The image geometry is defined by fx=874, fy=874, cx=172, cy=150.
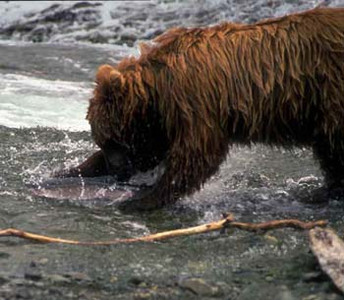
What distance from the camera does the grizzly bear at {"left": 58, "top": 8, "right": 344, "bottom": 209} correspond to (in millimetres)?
5270

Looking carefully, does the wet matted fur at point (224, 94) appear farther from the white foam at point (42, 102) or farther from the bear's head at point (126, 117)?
the white foam at point (42, 102)

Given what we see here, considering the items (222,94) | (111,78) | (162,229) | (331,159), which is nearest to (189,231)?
(162,229)

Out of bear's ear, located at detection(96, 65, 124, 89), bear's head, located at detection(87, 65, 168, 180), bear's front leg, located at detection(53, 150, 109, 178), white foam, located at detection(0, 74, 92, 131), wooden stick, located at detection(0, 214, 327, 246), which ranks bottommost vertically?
white foam, located at detection(0, 74, 92, 131)

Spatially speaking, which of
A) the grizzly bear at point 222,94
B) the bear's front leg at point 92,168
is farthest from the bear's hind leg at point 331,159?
the bear's front leg at point 92,168

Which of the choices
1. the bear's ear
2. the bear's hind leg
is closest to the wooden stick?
the bear's hind leg

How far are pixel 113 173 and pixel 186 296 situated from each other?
1.96m

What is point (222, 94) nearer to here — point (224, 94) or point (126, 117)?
point (224, 94)

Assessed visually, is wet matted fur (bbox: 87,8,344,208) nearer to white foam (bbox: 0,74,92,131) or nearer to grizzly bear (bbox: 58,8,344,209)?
grizzly bear (bbox: 58,8,344,209)

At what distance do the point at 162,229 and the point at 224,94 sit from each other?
0.91 meters

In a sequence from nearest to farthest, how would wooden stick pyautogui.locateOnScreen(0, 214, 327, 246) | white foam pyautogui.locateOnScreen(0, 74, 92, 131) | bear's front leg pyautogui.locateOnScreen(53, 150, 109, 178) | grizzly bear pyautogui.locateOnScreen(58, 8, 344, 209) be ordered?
wooden stick pyautogui.locateOnScreen(0, 214, 327, 246)
grizzly bear pyautogui.locateOnScreen(58, 8, 344, 209)
bear's front leg pyautogui.locateOnScreen(53, 150, 109, 178)
white foam pyautogui.locateOnScreen(0, 74, 92, 131)

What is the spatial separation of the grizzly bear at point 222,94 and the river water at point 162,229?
0.38 m

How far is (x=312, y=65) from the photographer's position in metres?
5.28

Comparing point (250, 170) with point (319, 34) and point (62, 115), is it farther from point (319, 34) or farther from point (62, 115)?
point (62, 115)

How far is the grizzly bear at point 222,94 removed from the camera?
207 inches
